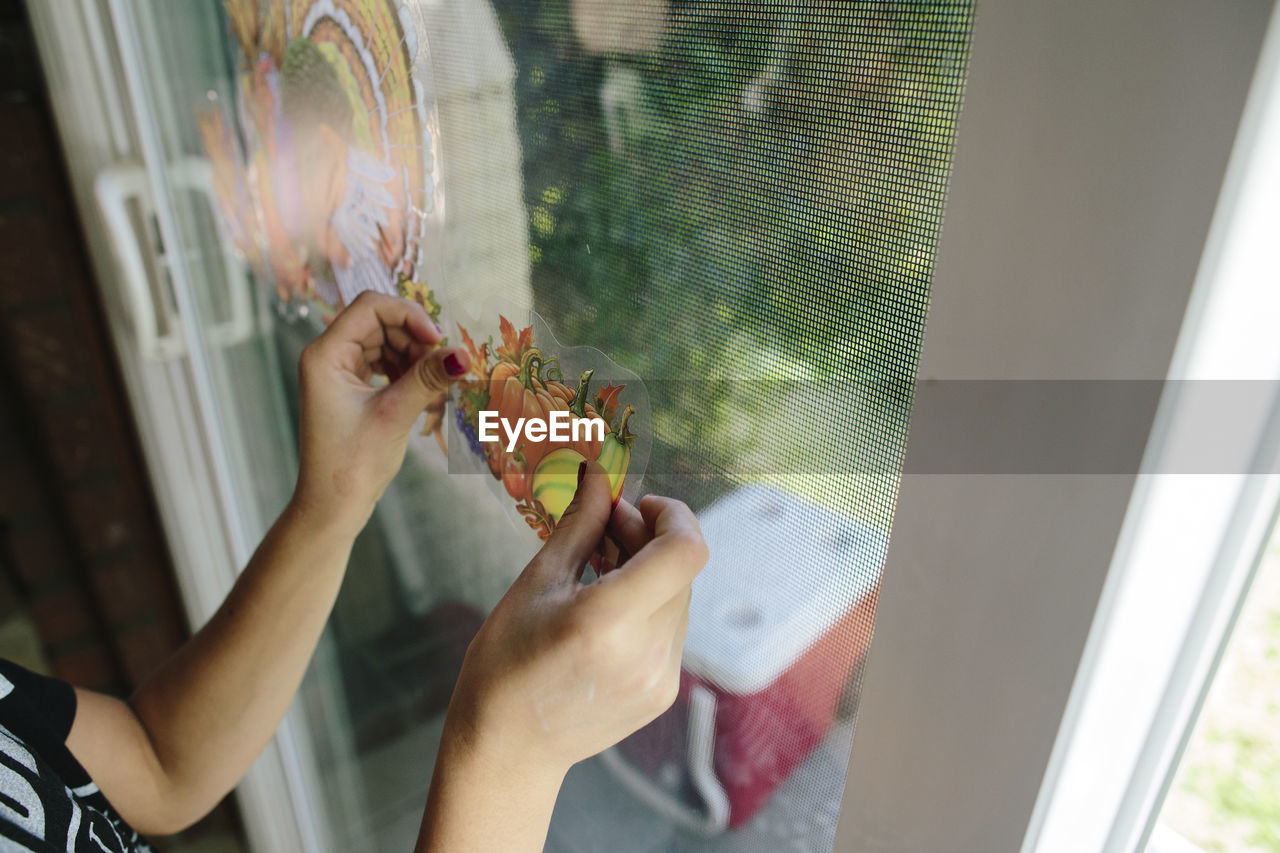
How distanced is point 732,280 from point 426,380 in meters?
0.29

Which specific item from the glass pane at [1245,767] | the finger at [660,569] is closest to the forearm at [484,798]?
the finger at [660,569]

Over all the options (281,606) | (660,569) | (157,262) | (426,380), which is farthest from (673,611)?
(157,262)

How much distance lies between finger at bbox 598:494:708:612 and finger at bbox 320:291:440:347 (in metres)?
0.30

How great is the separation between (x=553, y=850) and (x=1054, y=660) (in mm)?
488

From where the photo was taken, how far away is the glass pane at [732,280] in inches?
12.3

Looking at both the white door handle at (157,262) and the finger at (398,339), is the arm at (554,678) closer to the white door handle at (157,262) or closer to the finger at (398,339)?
the finger at (398,339)

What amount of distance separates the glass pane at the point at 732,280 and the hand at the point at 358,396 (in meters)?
0.05

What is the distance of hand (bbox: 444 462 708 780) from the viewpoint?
33cm

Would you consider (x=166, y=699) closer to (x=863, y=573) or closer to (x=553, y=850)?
(x=553, y=850)

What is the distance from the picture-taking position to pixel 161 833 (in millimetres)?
758

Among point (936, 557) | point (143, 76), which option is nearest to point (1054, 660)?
point (936, 557)

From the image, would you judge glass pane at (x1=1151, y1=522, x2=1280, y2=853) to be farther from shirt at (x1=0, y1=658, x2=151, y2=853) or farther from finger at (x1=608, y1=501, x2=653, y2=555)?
shirt at (x1=0, y1=658, x2=151, y2=853)

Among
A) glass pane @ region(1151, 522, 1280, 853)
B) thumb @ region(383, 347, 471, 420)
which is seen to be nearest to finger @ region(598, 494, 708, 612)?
thumb @ region(383, 347, 471, 420)

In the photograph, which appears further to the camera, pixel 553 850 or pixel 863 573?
pixel 553 850
